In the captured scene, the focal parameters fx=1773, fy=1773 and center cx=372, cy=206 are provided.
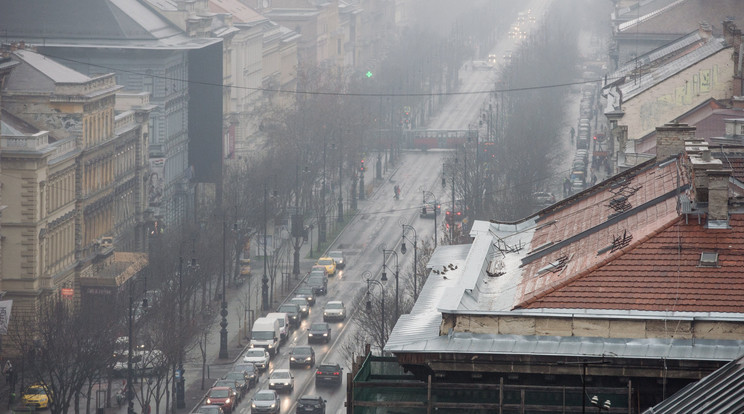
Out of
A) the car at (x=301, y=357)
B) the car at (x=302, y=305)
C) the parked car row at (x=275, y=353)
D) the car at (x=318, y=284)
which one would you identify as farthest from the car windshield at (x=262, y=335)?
the car at (x=318, y=284)

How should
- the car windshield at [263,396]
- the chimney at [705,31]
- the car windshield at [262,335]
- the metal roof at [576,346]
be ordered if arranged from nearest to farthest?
the metal roof at [576,346], the car windshield at [263,396], the chimney at [705,31], the car windshield at [262,335]

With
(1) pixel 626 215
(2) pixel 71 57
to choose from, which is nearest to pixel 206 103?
(2) pixel 71 57

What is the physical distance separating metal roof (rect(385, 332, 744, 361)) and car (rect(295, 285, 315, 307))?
268 ft

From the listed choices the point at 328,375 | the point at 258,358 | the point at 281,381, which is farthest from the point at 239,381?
the point at 258,358

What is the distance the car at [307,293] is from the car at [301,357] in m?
19.5

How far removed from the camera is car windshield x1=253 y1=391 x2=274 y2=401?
89.8 m

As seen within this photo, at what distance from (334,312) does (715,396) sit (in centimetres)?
8685

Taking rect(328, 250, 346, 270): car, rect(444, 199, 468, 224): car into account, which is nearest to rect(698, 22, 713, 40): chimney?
rect(444, 199, 468, 224): car

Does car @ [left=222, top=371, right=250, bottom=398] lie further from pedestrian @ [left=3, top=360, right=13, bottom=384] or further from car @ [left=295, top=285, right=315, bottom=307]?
car @ [left=295, top=285, right=315, bottom=307]

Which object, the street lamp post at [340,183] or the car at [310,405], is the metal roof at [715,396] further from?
the street lamp post at [340,183]

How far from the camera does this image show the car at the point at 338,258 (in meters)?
140

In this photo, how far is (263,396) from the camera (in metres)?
90.2

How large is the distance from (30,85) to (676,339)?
86.4 metres

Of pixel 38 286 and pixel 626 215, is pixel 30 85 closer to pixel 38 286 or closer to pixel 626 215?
pixel 38 286
